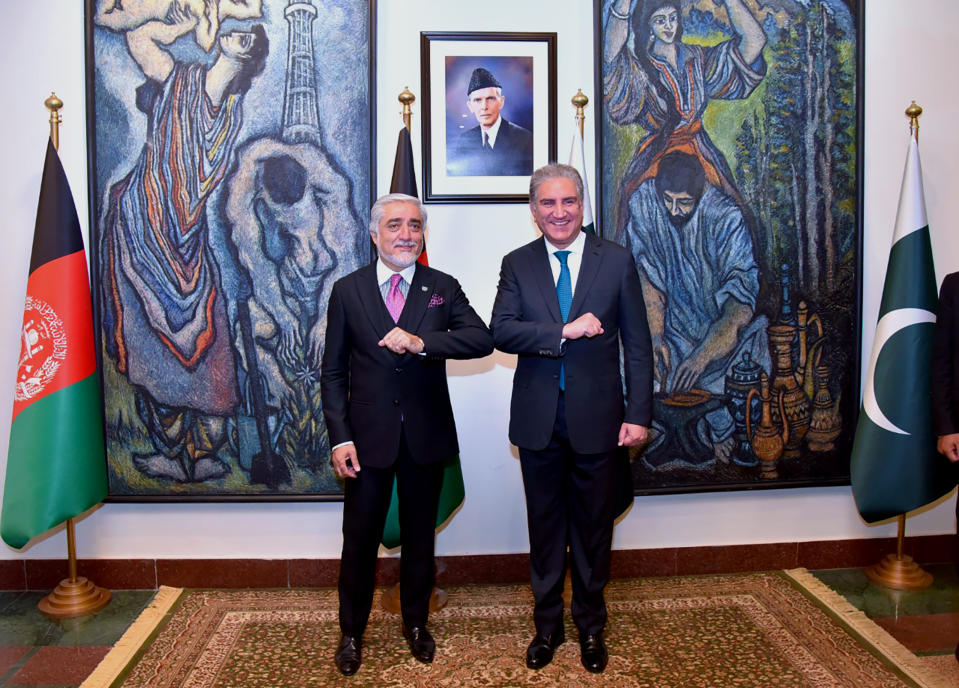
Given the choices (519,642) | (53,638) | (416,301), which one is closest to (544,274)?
(416,301)

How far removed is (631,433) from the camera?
8.54ft

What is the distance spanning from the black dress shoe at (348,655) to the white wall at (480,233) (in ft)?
2.54

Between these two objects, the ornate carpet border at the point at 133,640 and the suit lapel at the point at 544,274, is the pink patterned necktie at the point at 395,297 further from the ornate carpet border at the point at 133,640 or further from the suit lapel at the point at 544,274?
the ornate carpet border at the point at 133,640

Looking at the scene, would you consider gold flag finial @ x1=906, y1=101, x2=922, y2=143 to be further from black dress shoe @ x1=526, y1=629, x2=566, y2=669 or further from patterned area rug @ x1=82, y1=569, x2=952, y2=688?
black dress shoe @ x1=526, y1=629, x2=566, y2=669

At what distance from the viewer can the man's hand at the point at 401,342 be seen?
246 cm

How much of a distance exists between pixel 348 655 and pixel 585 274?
1.60m

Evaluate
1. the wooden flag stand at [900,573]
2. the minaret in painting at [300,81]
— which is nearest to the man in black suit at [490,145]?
the minaret in painting at [300,81]

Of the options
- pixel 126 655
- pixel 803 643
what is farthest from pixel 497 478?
pixel 126 655

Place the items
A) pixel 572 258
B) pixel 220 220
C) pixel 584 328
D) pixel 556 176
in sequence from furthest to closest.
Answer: pixel 220 220 < pixel 572 258 < pixel 556 176 < pixel 584 328

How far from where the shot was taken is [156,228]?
3299 millimetres

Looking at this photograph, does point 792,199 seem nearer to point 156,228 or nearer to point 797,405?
point 797,405

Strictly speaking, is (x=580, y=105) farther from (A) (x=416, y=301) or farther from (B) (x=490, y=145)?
(A) (x=416, y=301)

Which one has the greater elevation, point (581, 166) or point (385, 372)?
point (581, 166)

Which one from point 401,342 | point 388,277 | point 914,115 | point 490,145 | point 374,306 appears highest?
point 914,115
